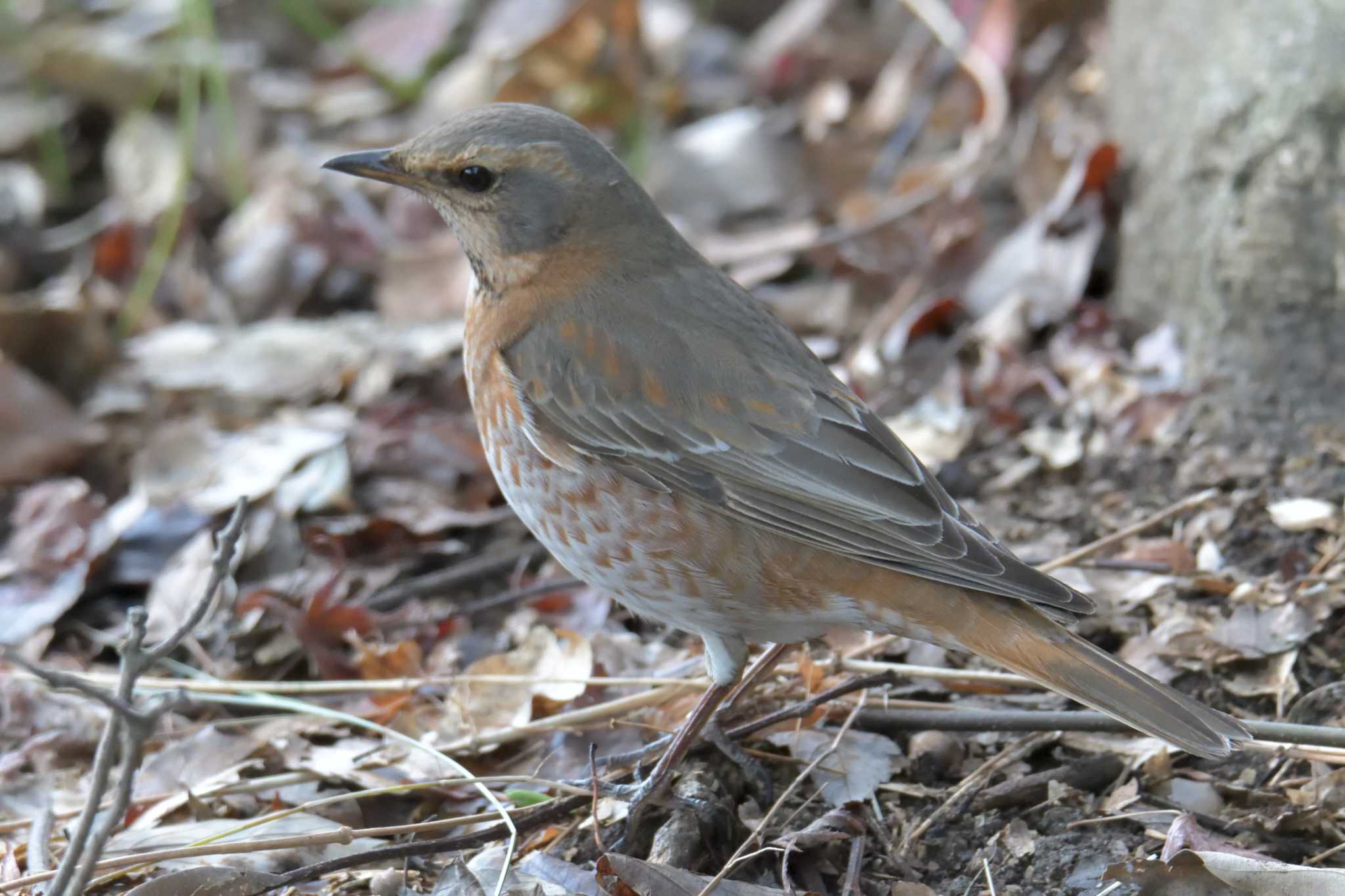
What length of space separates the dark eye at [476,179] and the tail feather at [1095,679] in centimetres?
170

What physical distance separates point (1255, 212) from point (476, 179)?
2.46 metres

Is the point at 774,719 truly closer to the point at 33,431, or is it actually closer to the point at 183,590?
the point at 183,590

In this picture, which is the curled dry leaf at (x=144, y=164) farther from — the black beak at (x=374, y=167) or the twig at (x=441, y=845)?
the twig at (x=441, y=845)

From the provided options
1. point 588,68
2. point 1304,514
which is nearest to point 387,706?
point 1304,514

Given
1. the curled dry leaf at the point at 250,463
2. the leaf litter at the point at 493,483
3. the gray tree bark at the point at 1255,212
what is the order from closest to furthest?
the leaf litter at the point at 493,483 → the gray tree bark at the point at 1255,212 → the curled dry leaf at the point at 250,463

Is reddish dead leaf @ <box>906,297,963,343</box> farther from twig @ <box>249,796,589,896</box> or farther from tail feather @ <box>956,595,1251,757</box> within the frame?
twig @ <box>249,796,589,896</box>

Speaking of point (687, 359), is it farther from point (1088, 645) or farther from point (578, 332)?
point (1088, 645)

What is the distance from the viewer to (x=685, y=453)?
3559 millimetres

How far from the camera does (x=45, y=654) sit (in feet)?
14.9

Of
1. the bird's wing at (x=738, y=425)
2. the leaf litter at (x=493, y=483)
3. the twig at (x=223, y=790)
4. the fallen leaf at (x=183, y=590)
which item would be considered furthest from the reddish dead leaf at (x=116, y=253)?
the bird's wing at (x=738, y=425)

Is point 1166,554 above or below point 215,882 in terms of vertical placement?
below

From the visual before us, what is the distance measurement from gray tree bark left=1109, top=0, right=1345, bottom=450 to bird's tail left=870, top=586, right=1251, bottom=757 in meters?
1.62

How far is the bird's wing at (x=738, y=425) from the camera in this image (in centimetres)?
339

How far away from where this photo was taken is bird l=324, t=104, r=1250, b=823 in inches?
131
